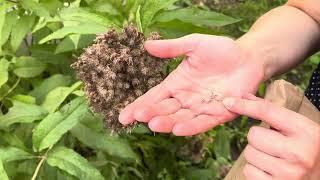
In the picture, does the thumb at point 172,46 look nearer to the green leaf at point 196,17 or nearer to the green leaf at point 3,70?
the green leaf at point 196,17

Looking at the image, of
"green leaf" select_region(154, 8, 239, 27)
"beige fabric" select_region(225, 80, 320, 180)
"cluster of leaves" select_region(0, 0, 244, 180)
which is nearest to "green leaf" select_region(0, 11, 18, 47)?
"cluster of leaves" select_region(0, 0, 244, 180)

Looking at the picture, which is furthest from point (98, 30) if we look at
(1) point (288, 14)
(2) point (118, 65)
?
(1) point (288, 14)

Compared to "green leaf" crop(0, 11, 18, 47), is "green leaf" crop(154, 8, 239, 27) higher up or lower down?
higher up

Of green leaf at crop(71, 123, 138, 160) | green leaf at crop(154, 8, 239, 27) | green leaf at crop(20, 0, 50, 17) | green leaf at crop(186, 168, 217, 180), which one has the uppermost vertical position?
green leaf at crop(20, 0, 50, 17)

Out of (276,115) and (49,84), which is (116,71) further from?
(49,84)

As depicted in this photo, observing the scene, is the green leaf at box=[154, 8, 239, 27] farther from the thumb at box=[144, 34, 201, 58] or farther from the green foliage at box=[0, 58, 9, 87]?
the green foliage at box=[0, 58, 9, 87]

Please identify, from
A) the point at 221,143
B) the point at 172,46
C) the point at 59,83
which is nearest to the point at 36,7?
the point at 59,83

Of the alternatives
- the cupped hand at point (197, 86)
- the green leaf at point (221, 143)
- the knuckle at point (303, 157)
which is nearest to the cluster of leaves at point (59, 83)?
the cupped hand at point (197, 86)
